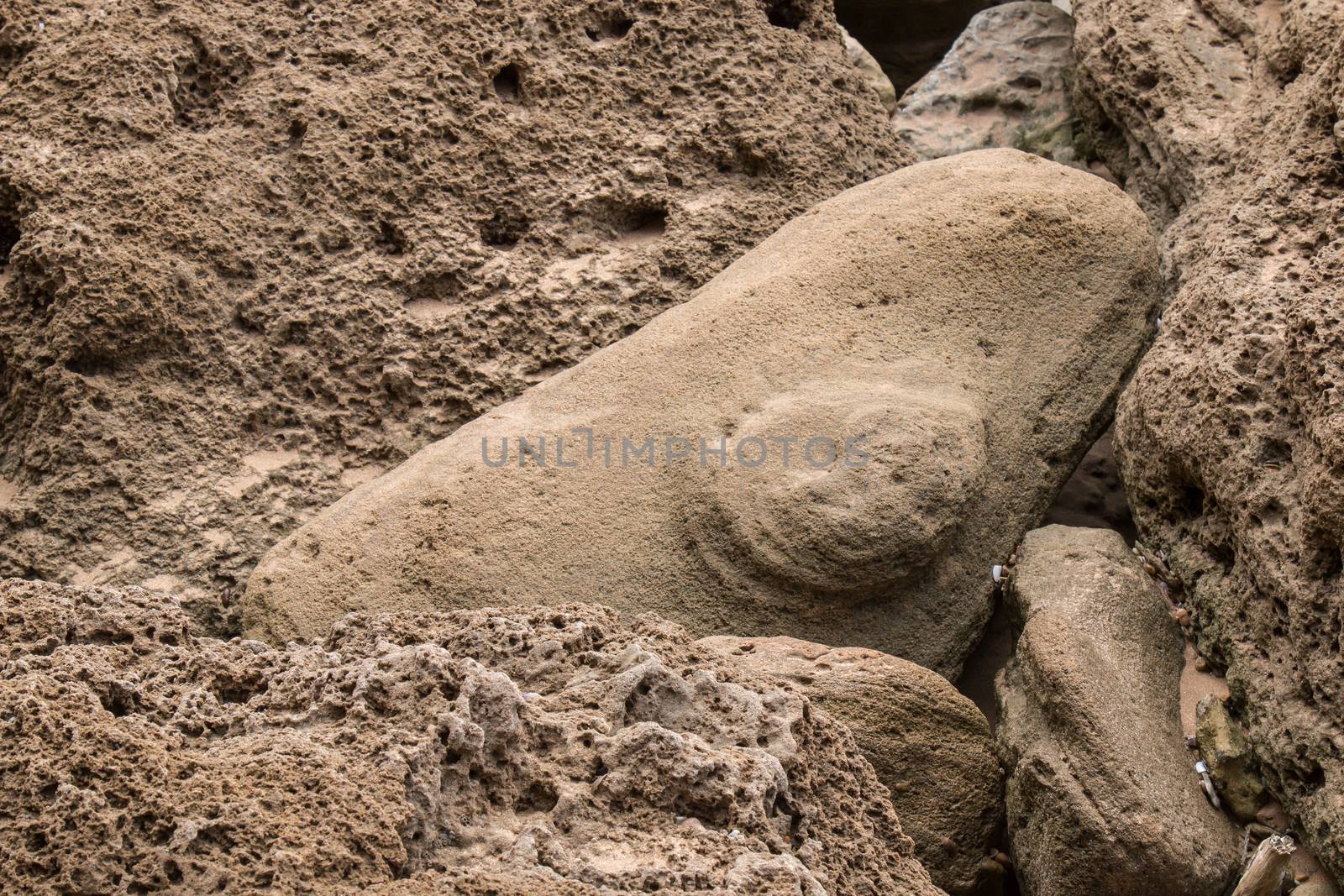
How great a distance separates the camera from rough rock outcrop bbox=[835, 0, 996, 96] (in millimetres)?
4926

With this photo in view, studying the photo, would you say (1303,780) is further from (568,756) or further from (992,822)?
(568,756)

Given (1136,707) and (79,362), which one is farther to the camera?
(79,362)

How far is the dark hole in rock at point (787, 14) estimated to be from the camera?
399 centimetres

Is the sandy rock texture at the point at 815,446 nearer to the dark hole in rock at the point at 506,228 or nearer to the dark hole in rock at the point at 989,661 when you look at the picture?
the dark hole in rock at the point at 989,661

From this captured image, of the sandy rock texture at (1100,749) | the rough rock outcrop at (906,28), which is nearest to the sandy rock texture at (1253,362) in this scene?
the sandy rock texture at (1100,749)

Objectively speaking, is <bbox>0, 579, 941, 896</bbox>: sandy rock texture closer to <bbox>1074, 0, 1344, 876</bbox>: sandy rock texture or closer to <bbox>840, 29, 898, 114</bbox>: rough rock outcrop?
<bbox>1074, 0, 1344, 876</bbox>: sandy rock texture

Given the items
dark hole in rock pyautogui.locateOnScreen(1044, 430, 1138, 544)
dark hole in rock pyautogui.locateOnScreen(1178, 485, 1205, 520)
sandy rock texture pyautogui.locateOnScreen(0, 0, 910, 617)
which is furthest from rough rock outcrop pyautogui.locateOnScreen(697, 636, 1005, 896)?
sandy rock texture pyautogui.locateOnScreen(0, 0, 910, 617)

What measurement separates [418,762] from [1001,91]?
284cm

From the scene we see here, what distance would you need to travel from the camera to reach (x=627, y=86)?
377 cm

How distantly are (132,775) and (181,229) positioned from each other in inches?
66.8

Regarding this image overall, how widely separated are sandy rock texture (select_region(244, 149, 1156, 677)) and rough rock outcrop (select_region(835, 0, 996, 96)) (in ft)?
5.37

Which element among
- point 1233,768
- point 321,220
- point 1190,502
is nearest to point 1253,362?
point 1190,502

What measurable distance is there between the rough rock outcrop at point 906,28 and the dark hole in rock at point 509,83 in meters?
1.48

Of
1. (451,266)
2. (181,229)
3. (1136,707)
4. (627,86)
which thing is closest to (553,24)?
(627,86)
